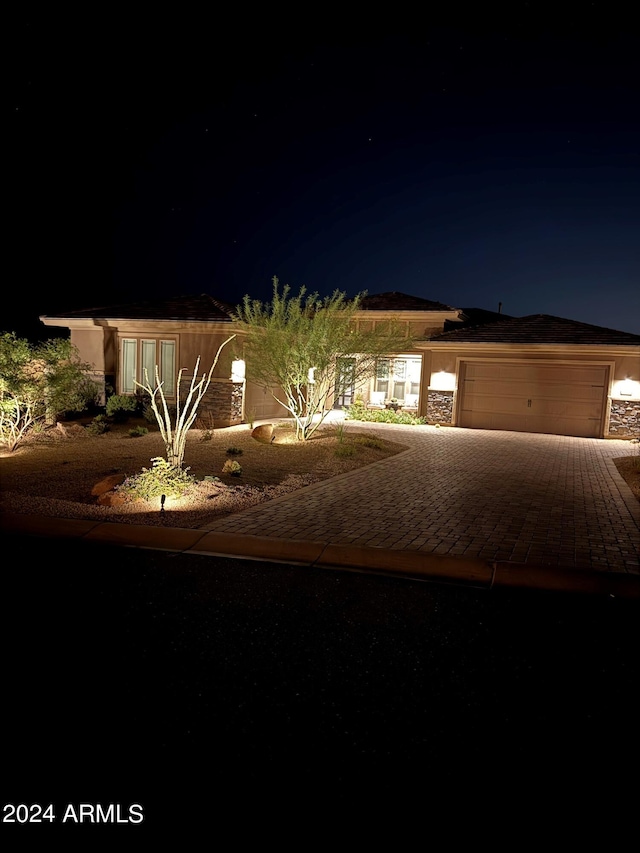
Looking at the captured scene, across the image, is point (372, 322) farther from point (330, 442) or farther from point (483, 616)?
point (483, 616)

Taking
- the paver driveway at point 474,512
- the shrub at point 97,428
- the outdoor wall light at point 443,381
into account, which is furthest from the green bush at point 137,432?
the outdoor wall light at point 443,381

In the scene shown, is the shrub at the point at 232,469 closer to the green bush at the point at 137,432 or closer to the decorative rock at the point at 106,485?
the decorative rock at the point at 106,485

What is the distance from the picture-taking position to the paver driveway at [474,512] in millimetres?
5965

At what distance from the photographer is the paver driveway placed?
596 cm

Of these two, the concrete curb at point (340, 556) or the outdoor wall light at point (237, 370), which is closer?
the concrete curb at point (340, 556)

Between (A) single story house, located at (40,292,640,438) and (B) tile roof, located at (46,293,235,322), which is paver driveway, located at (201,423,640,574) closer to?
(A) single story house, located at (40,292,640,438)

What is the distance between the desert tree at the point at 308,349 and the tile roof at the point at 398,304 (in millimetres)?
6763

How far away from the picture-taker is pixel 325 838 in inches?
86.9

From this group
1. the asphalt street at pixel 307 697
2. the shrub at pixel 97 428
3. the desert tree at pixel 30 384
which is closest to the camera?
the asphalt street at pixel 307 697

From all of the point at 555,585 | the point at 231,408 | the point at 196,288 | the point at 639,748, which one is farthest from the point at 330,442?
the point at 196,288

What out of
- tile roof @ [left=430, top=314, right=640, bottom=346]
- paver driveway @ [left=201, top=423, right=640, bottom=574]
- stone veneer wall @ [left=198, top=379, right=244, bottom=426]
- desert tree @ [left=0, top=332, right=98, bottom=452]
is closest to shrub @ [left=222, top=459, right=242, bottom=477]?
paver driveway @ [left=201, top=423, right=640, bottom=574]

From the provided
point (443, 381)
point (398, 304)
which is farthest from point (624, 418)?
point (398, 304)

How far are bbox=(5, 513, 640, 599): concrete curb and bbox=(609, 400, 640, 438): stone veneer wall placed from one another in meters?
13.5

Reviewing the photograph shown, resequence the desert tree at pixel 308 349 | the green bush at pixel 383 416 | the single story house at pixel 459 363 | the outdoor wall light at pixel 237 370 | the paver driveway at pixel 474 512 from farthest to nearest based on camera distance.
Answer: the green bush at pixel 383 416, the single story house at pixel 459 363, the outdoor wall light at pixel 237 370, the desert tree at pixel 308 349, the paver driveway at pixel 474 512
